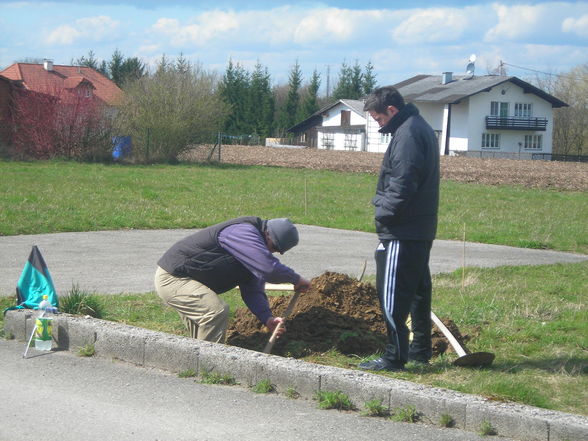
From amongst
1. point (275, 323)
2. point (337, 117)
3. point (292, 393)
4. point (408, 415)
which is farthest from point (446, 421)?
point (337, 117)

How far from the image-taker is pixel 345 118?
3748 inches

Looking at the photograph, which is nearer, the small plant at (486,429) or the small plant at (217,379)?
the small plant at (486,429)

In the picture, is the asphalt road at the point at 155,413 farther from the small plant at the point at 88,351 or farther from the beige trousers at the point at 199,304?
the beige trousers at the point at 199,304

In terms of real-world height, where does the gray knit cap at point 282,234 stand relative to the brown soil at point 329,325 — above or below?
above

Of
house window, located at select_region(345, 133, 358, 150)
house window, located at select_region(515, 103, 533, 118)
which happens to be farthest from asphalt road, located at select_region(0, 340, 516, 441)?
house window, located at select_region(345, 133, 358, 150)

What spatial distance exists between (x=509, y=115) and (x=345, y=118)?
71.4 ft

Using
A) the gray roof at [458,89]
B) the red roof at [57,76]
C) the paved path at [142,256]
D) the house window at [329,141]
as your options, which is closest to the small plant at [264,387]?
the paved path at [142,256]

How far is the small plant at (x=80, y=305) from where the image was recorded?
7.04 metres

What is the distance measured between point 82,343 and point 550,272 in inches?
294

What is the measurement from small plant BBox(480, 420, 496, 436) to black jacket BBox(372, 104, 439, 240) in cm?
156

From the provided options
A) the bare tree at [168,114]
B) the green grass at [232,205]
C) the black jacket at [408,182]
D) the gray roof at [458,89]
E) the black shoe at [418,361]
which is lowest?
the black shoe at [418,361]

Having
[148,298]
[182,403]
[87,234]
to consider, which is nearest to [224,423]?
[182,403]

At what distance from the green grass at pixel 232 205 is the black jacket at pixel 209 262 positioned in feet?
26.7

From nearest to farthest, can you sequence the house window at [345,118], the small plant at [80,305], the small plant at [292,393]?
the small plant at [292,393], the small plant at [80,305], the house window at [345,118]
